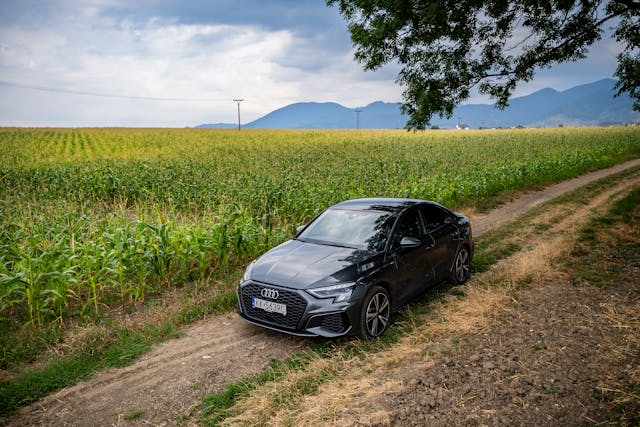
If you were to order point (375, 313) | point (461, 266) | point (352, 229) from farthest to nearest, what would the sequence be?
point (461, 266) → point (352, 229) → point (375, 313)

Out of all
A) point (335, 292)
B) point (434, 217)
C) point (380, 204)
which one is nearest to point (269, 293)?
point (335, 292)

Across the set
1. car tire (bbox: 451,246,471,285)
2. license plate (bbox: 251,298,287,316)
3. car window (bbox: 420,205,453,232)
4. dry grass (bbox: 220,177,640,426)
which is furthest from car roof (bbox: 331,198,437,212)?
license plate (bbox: 251,298,287,316)

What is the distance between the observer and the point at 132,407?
13.9 ft

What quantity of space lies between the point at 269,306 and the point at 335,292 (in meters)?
0.87

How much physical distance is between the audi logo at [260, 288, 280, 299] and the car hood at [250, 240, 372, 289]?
0.10 meters

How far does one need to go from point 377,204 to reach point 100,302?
479cm

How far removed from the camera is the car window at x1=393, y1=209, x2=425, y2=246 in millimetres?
6088

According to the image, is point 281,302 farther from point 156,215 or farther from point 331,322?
point 156,215

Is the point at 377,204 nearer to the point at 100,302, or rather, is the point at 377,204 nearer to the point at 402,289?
the point at 402,289

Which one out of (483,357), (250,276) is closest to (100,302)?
(250,276)

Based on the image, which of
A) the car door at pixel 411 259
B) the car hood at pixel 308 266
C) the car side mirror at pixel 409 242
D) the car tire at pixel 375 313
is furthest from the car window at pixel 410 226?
the car tire at pixel 375 313

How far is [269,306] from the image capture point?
523 cm

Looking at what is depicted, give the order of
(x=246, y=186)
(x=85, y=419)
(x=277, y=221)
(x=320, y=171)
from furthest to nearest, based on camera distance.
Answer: (x=320, y=171) < (x=246, y=186) < (x=277, y=221) < (x=85, y=419)

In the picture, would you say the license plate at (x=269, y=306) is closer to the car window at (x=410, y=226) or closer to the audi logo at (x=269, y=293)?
the audi logo at (x=269, y=293)
